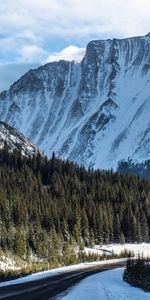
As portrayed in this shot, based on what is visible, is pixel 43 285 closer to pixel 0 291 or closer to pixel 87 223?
pixel 0 291

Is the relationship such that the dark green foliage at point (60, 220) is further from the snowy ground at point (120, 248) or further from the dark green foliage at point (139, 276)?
the dark green foliage at point (139, 276)

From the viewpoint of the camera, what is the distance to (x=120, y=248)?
6102 inches

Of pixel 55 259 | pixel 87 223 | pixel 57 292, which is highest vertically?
pixel 87 223

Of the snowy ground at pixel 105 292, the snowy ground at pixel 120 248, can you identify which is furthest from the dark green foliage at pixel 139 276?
the snowy ground at pixel 120 248

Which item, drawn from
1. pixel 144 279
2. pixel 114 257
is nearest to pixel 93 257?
pixel 114 257

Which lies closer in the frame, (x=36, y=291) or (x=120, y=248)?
(x=36, y=291)

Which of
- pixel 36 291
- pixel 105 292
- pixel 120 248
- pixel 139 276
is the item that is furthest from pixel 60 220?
pixel 105 292

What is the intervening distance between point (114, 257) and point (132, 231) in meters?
43.9

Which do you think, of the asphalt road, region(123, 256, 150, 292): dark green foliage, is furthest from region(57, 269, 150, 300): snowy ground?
the asphalt road

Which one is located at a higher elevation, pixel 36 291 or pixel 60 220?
pixel 60 220

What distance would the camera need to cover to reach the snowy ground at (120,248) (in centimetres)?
14434

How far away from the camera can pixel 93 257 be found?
406 ft

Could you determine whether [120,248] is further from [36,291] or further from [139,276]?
[36,291]

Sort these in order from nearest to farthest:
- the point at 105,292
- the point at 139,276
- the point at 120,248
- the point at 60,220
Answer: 1. the point at 105,292
2. the point at 139,276
3. the point at 60,220
4. the point at 120,248
